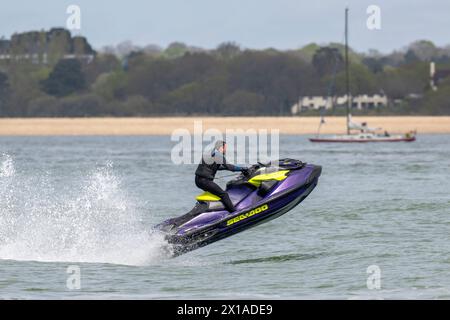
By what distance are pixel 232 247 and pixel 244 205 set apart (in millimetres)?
2960

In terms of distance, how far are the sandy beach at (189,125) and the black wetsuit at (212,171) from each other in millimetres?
71078

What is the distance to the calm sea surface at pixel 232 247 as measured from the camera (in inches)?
632

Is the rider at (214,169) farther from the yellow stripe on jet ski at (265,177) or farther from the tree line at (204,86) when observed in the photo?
the tree line at (204,86)

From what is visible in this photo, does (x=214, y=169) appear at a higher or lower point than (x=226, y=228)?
higher

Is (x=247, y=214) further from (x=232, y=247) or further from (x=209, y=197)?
(x=232, y=247)

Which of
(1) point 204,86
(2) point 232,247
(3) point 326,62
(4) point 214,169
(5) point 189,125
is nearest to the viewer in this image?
(4) point 214,169

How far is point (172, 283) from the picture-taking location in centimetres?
1647

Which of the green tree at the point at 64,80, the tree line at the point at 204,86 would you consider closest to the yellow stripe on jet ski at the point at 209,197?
the tree line at the point at 204,86

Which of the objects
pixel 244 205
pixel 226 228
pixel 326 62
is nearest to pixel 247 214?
pixel 244 205

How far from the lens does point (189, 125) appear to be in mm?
98000

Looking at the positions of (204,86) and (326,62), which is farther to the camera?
(326,62)

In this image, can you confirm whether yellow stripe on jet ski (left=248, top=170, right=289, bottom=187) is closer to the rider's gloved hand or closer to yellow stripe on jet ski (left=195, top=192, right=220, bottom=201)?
the rider's gloved hand

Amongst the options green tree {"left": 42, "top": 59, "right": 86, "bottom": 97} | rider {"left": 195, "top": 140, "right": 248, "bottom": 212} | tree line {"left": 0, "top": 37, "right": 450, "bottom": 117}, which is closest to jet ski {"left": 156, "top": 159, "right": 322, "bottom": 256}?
rider {"left": 195, "top": 140, "right": 248, "bottom": 212}

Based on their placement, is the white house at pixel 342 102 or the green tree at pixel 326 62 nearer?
the white house at pixel 342 102
